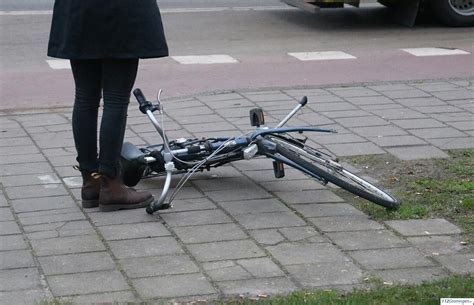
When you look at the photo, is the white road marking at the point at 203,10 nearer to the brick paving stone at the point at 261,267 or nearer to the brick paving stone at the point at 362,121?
the brick paving stone at the point at 362,121

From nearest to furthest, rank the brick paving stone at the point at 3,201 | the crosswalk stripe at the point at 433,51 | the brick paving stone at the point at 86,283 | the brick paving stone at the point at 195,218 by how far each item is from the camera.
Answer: the brick paving stone at the point at 86,283, the brick paving stone at the point at 195,218, the brick paving stone at the point at 3,201, the crosswalk stripe at the point at 433,51

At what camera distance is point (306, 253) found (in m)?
5.02

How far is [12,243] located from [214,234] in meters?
1.02

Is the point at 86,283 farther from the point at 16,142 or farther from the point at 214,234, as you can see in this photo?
the point at 16,142

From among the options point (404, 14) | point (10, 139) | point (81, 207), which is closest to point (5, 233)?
point (81, 207)

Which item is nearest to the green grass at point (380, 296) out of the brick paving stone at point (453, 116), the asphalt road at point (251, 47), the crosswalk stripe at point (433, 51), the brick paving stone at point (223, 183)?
the brick paving stone at point (223, 183)

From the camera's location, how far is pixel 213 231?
5.37 meters

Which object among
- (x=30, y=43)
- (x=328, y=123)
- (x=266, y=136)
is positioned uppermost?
(x=266, y=136)

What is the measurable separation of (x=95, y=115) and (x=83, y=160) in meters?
0.27

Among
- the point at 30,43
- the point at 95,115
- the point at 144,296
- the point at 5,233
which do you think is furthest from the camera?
the point at 30,43

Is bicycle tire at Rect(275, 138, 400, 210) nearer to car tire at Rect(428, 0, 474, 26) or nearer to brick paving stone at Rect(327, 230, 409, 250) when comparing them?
brick paving stone at Rect(327, 230, 409, 250)

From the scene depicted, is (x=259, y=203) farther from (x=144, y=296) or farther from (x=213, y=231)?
(x=144, y=296)

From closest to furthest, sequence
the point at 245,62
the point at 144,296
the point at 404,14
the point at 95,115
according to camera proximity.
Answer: the point at 144,296, the point at 95,115, the point at 245,62, the point at 404,14

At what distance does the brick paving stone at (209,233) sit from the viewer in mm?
5242
